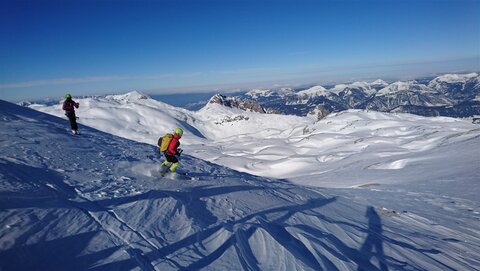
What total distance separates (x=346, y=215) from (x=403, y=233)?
2250 mm

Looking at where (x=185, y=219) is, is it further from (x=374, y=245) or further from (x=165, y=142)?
(x=374, y=245)

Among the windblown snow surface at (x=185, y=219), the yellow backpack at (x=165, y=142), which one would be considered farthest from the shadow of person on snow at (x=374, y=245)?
the yellow backpack at (x=165, y=142)

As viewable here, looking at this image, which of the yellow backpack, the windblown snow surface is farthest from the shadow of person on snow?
the yellow backpack

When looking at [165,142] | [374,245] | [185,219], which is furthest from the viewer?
[165,142]

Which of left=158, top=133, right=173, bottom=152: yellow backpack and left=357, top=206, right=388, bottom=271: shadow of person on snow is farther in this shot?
left=158, top=133, right=173, bottom=152: yellow backpack

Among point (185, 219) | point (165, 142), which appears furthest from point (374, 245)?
point (165, 142)

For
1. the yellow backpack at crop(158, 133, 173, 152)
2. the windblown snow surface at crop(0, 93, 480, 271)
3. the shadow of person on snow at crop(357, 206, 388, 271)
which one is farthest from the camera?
the yellow backpack at crop(158, 133, 173, 152)

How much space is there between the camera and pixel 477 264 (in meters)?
10.6

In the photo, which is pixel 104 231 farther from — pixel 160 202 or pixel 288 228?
pixel 288 228

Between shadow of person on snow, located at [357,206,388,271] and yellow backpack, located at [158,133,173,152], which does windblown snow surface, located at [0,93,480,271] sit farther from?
yellow backpack, located at [158,133,173,152]

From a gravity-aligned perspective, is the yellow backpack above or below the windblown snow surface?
above

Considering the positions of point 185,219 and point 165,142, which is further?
point 165,142

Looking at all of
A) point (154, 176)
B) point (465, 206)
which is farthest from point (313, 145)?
point (154, 176)

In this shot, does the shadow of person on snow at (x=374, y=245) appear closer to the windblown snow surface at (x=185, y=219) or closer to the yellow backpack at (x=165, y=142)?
the windblown snow surface at (x=185, y=219)
